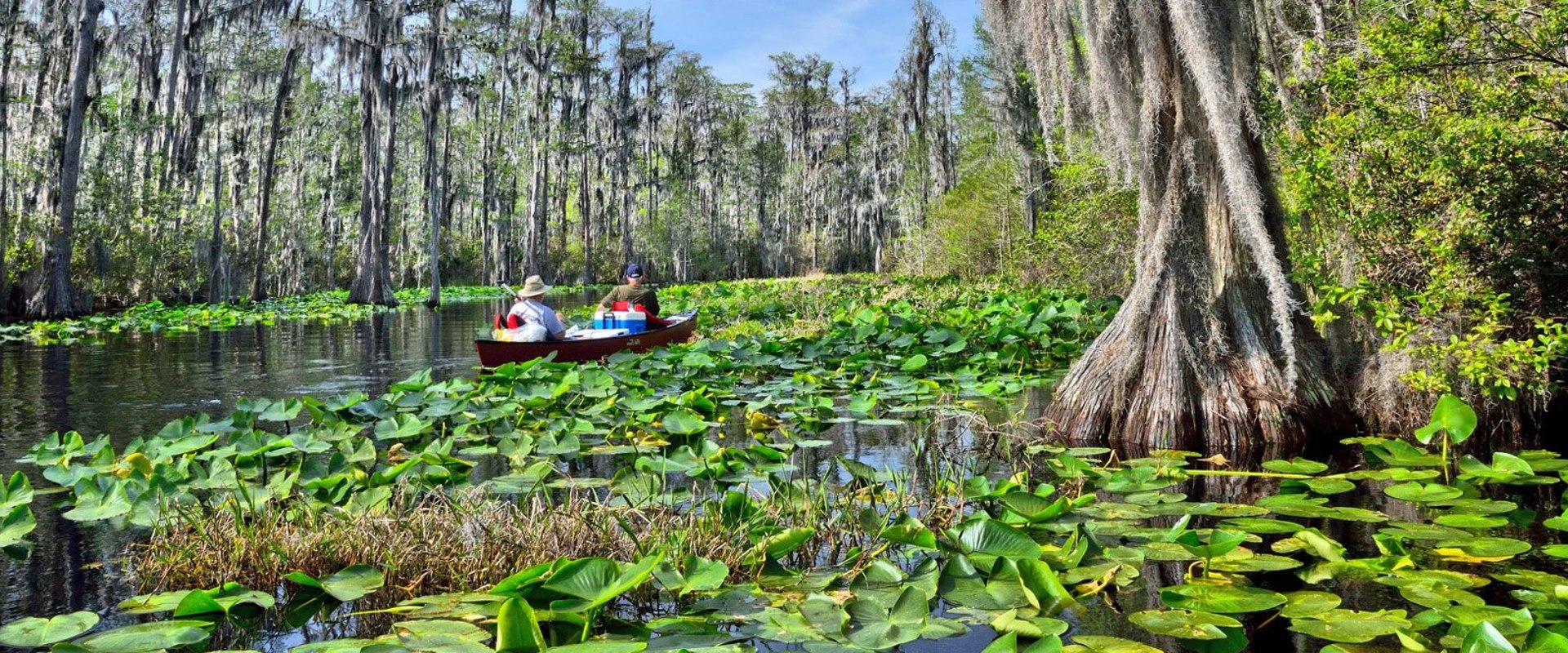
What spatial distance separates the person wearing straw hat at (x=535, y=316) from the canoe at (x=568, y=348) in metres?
0.24

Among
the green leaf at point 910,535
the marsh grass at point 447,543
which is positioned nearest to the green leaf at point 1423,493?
the green leaf at point 910,535

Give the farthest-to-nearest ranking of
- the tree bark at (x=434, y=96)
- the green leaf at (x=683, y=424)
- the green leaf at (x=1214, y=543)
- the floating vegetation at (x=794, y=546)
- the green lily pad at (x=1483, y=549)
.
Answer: the tree bark at (x=434, y=96)
the green leaf at (x=683, y=424)
the green lily pad at (x=1483, y=549)
the green leaf at (x=1214, y=543)
the floating vegetation at (x=794, y=546)

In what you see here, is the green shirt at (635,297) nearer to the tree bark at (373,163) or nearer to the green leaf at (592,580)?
the green leaf at (592,580)

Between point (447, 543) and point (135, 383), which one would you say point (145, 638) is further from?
point (135, 383)

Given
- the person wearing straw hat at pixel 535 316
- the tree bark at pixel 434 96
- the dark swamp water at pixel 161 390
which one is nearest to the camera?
the dark swamp water at pixel 161 390

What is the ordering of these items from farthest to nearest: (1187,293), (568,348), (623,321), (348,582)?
(623,321), (568,348), (1187,293), (348,582)

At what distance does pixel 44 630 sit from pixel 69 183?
21739 mm

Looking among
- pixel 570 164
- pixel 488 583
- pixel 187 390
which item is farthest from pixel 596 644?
pixel 570 164

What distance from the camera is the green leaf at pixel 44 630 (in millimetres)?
2566

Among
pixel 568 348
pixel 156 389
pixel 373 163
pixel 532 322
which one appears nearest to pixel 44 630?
pixel 568 348

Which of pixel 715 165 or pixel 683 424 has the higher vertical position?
pixel 715 165

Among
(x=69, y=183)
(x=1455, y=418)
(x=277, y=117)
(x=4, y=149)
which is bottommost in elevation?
(x=1455, y=418)

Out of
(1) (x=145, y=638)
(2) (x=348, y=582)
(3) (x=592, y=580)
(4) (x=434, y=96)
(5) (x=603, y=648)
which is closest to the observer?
(5) (x=603, y=648)

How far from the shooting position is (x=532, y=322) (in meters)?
10.5
